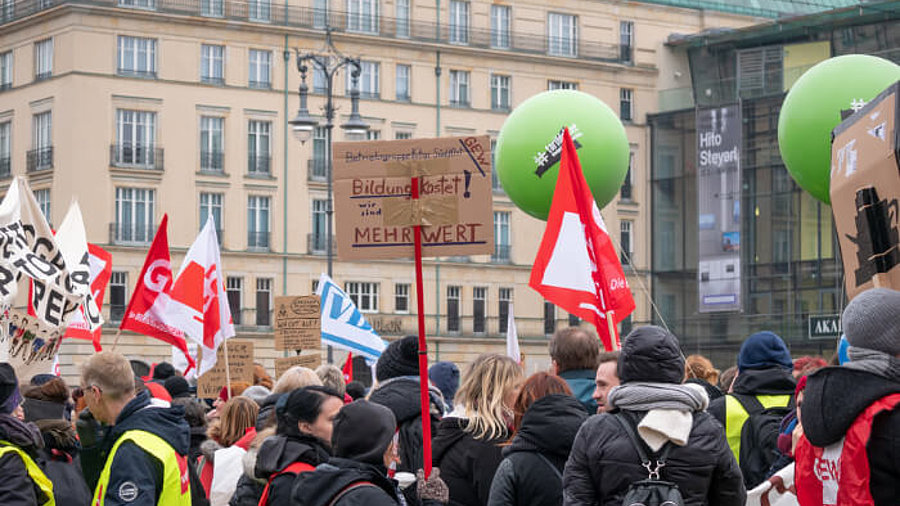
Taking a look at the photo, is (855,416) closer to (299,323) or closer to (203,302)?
(203,302)

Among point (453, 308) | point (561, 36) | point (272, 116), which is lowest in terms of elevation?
point (453, 308)

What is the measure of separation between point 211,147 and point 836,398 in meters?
Answer: 52.2

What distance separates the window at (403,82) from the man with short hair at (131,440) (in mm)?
52835

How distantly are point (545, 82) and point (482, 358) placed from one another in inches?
2186

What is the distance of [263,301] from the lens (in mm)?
57344

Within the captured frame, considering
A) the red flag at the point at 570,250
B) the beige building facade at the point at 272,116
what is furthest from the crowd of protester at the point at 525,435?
the beige building facade at the point at 272,116

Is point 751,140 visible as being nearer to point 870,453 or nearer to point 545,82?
point 545,82

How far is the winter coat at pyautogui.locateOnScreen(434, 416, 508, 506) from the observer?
7750 mm

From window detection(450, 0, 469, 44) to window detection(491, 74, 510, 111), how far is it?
1.74 metres

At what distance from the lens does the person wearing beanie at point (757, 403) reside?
8.93 metres

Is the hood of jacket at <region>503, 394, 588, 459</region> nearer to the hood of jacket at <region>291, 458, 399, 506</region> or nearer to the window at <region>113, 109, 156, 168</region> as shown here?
the hood of jacket at <region>291, 458, 399, 506</region>

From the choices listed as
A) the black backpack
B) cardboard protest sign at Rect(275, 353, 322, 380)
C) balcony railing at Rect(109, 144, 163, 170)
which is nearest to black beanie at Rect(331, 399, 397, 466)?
the black backpack

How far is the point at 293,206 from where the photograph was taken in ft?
192

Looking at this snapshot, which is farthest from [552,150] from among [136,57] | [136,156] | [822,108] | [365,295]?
[365,295]
